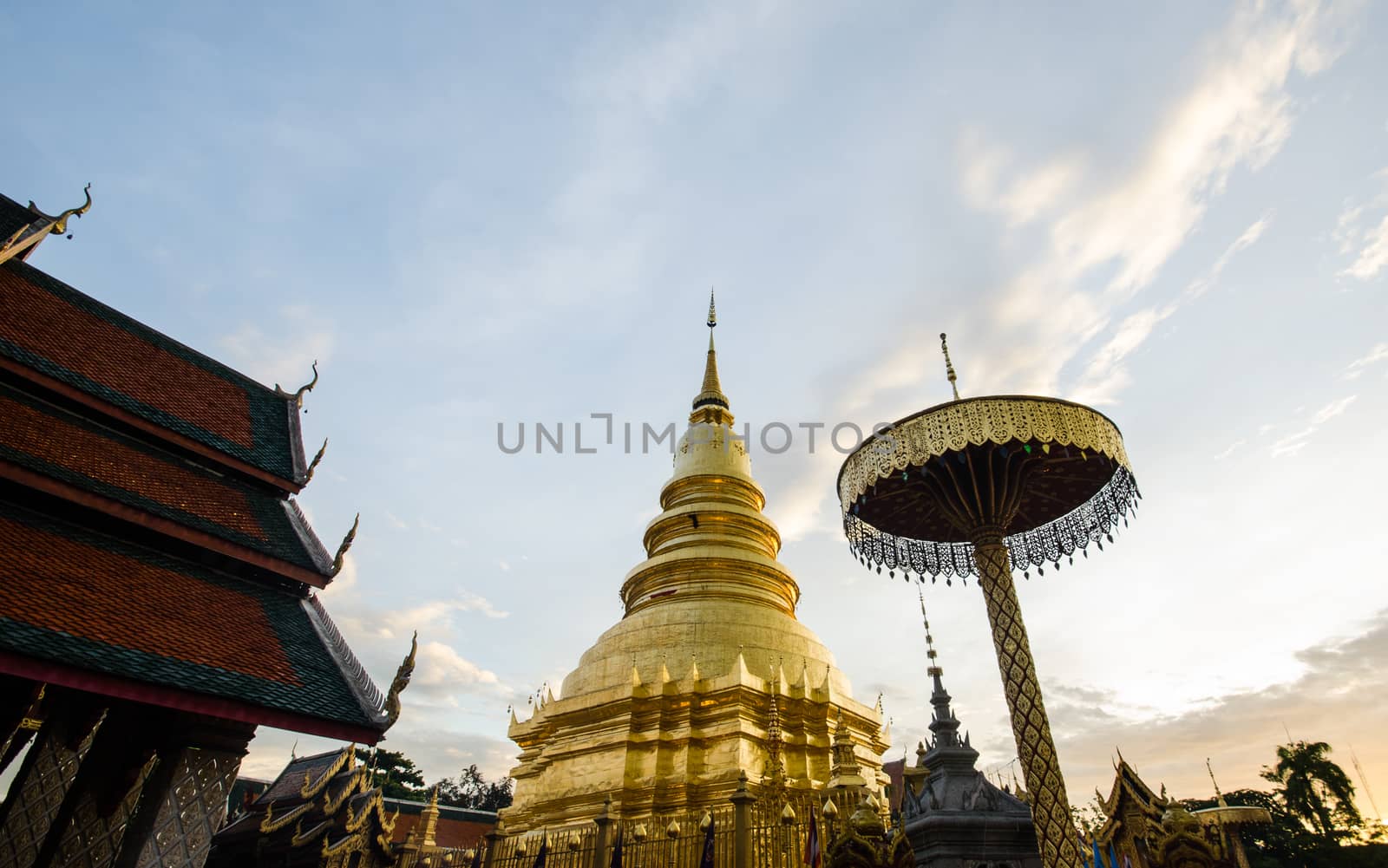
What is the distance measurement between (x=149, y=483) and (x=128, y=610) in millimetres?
1898

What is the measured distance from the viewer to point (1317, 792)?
2903 centimetres

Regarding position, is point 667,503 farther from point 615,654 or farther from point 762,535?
point 615,654

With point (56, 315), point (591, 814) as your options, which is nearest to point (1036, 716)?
point (591, 814)

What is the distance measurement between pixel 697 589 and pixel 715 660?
2.29m

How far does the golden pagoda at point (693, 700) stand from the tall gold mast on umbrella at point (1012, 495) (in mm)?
3996

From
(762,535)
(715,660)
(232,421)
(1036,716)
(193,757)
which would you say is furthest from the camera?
(762,535)

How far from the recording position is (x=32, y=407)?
24.8 ft

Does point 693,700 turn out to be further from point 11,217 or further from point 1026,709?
point 11,217

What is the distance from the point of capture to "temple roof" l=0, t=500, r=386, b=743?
550 centimetres

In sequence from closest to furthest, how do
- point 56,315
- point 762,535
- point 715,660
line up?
point 56,315
point 715,660
point 762,535

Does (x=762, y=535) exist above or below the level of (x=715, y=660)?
above

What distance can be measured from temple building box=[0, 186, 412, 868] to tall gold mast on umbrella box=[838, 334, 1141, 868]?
5986mm

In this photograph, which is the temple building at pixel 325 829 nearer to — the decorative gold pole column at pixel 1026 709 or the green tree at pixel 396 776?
the decorative gold pole column at pixel 1026 709

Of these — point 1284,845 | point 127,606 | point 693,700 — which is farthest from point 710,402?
point 1284,845
